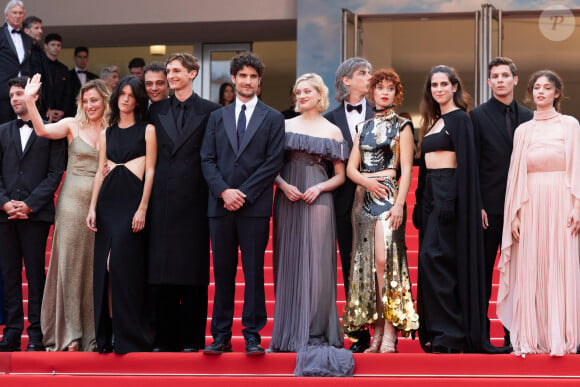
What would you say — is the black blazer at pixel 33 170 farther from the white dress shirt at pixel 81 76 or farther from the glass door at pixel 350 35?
the glass door at pixel 350 35

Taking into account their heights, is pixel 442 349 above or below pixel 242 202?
below

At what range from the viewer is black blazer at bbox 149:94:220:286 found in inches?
262

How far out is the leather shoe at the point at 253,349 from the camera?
6.36 m

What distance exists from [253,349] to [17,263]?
2.04 m

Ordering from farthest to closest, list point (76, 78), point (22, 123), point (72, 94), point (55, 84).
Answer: point (76, 78)
point (72, 94)
point (55, 84)
point (22, 123)

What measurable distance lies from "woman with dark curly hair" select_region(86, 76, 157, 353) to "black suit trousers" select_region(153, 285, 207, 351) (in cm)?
10

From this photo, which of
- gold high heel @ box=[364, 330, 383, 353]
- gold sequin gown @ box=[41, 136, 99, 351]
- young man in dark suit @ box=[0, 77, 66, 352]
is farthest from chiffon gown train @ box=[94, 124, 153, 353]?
gold high heel @ box=[364, 330, 383, 353]

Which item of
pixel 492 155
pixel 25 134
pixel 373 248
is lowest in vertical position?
pixel 373 248

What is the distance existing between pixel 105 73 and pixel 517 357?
512cm

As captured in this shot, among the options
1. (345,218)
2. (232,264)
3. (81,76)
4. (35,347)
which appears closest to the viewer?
(232,264)

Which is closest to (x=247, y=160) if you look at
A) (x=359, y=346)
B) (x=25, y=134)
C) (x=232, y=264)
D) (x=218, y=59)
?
(x=232, y=264)

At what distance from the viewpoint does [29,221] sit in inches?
288

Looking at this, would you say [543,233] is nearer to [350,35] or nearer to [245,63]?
[245,63]

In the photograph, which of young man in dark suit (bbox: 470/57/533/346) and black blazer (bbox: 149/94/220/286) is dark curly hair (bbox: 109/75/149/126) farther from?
young man in dark suit (bbox: 470/57/533/346)
